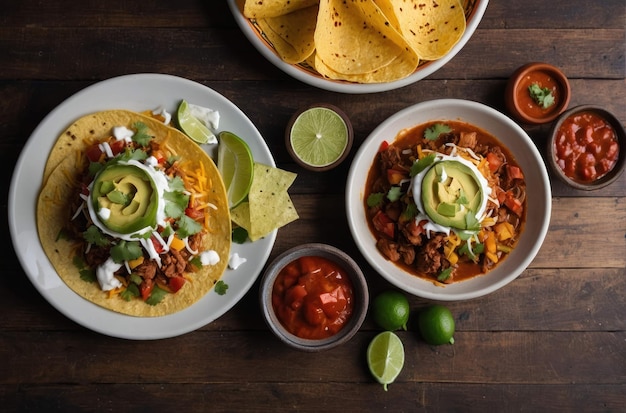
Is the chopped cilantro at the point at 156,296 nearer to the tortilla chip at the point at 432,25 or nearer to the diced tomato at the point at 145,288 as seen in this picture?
the diced tomato at the point at 145,288

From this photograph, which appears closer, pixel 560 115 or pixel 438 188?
pixel 438 188

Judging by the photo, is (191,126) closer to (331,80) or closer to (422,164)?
(331,80)

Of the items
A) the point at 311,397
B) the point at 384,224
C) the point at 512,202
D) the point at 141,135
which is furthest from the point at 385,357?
the point at 141,135

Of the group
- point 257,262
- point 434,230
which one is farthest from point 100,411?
point 434,230

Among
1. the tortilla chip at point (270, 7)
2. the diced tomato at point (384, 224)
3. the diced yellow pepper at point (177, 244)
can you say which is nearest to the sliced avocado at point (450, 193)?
the diced tomato at point (384, 224)

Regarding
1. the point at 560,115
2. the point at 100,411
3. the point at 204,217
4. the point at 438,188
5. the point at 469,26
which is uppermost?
the point at 469,26

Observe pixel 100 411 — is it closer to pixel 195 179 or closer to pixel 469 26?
pixel 195 179

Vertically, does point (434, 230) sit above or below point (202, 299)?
above
